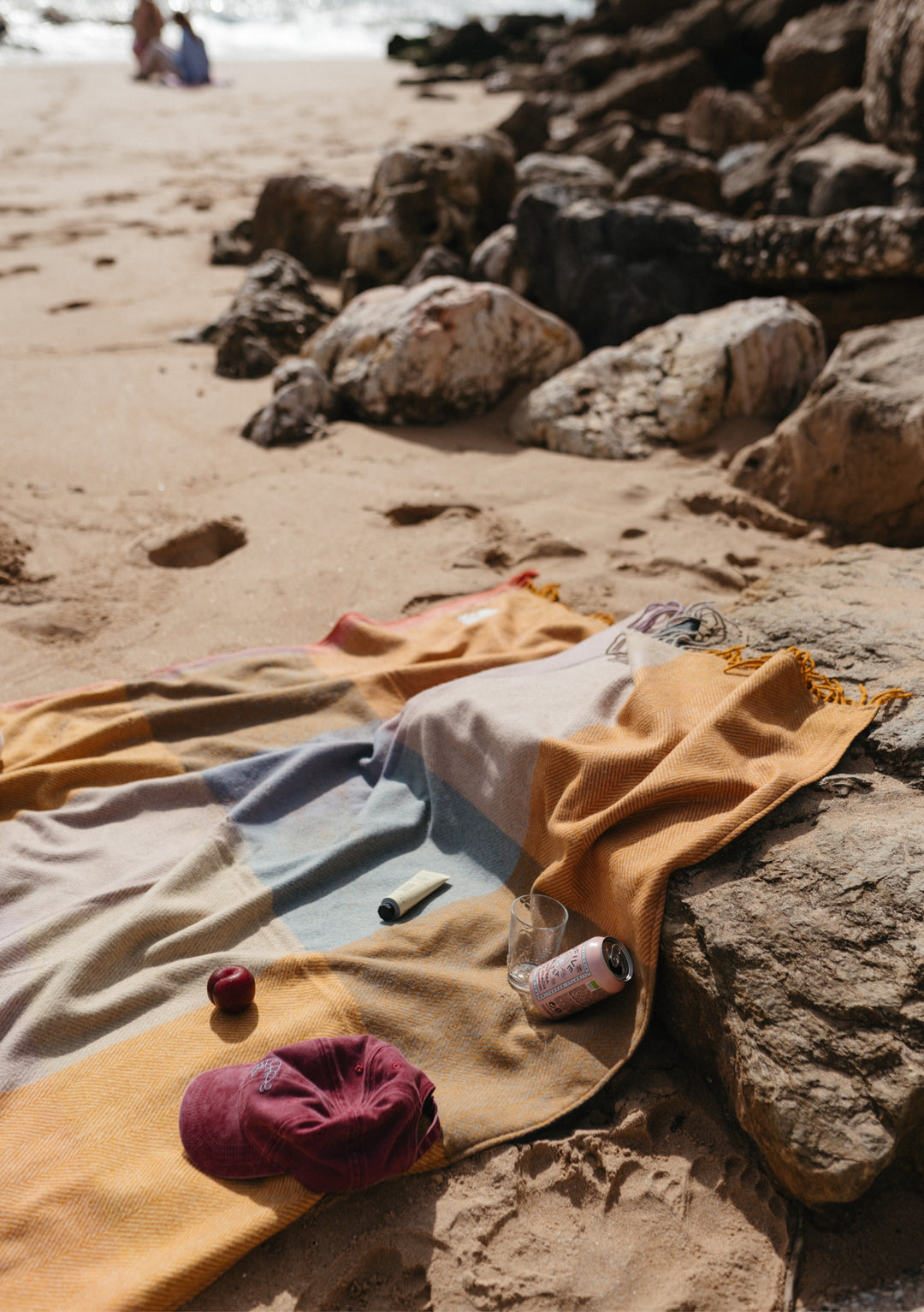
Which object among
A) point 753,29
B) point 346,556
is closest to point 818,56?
point 753,29

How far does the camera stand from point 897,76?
606 centimetres

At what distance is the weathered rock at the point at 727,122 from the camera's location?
10.7 m

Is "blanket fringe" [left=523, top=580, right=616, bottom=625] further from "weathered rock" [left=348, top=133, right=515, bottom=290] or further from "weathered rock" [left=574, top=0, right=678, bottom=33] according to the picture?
"weathered rock" [left=574, top=0, right=678, bottom=33]

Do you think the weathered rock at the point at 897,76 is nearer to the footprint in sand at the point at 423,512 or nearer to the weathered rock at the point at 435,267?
the weathered rock at the point at 435,267

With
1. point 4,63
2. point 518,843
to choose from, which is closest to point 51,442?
point 518,843

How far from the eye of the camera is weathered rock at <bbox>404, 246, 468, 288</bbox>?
633 cm

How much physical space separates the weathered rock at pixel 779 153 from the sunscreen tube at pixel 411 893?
674cm

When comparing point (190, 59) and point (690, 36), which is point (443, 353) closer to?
point (690, 36)


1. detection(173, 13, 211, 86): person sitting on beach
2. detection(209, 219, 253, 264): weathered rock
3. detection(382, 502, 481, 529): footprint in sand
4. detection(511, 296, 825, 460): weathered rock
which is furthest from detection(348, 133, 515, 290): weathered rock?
detection(173, 13, 211, 86): person sitting on beach

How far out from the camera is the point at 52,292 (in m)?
7.34

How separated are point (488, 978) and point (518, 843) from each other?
15.4 inches

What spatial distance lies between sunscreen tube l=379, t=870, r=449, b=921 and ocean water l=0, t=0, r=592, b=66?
2114cm

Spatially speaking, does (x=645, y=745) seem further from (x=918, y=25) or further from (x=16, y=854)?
(x=918, y=25)

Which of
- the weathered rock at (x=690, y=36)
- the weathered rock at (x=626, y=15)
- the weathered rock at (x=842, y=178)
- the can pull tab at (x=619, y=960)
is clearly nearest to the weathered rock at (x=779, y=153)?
the weathered rock at (x=842, y=178)
